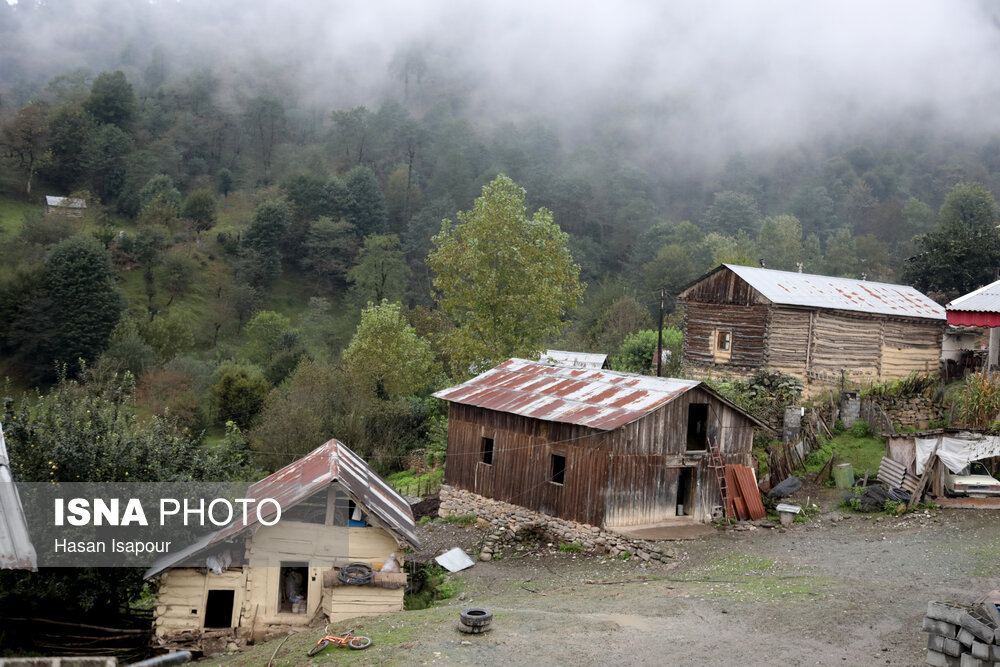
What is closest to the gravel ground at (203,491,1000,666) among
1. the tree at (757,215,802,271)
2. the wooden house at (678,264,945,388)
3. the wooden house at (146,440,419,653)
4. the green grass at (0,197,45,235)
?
the wooden house at (146,440,419,653)

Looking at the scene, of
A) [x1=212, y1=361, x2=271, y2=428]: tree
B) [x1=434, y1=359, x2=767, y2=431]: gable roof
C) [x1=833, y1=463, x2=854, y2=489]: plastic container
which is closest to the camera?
[x1=434, y1=359, x2=767, y2=431]: gable roof

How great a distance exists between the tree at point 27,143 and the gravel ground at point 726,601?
70467 mm

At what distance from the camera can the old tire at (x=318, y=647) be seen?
1232 cm

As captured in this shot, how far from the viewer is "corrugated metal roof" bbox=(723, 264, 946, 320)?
3053 cm

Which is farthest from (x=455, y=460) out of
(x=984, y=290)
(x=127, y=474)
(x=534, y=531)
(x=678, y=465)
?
(x=984, y=290)

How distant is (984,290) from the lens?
1759 centimetres

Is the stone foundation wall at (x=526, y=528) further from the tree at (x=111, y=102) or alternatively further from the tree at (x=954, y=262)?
the tree at (x=111, y=102)

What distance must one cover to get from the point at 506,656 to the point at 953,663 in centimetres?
592

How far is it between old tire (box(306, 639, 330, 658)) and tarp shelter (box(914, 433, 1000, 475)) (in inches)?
637

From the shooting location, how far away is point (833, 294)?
105 feet

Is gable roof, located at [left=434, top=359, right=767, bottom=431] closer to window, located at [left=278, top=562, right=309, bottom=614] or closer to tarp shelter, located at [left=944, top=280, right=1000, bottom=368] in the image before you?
tarp shelter, located at [left=944, top=280, right=1000, bottom=368]

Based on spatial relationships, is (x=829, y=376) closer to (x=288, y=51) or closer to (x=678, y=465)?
(x=678, y=465)

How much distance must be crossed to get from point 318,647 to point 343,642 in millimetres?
390

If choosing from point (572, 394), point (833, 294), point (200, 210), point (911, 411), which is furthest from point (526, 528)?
point (200, 210)
